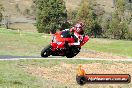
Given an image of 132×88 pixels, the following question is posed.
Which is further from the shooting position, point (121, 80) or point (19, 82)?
point (19, 82)

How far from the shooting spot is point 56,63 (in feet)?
147

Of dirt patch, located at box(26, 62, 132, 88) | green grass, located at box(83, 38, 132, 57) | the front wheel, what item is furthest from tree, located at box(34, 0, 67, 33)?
dirt patch, located at box(26, 62, 132, 88)

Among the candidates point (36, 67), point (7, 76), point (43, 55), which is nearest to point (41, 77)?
point (36, 67)

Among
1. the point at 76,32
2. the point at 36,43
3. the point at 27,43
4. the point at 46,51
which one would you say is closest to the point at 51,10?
the point at 27,43

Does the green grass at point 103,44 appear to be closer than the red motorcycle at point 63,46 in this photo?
No

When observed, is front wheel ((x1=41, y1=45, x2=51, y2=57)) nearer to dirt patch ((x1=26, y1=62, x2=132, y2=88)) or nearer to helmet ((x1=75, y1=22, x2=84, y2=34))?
helmet ((x1=75, y1=22, x2=84, y2=34))

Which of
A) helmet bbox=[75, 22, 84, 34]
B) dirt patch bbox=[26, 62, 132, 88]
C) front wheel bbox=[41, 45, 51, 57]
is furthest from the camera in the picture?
dirt patch bbox=[26, 62, 132, 88]

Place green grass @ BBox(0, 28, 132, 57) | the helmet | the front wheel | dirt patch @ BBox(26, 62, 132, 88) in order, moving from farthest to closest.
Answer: dirt patch @ BBox(26, 62, 132, 88), green grass @ BBox(0, 28, 132, 57), the front wheel, the helmet

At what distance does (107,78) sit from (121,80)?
304mm

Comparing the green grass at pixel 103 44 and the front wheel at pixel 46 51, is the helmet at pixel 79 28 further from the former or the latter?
the green grass at pixel 103 44

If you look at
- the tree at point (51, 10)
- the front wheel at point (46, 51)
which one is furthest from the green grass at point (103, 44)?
the front wheel at point (46, 51)

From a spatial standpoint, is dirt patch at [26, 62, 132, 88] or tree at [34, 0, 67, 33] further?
dirt patch at [26, 62, 132, 88]

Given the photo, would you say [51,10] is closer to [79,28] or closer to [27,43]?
[27,43]

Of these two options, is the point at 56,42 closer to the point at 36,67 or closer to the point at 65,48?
the point at 65,48
